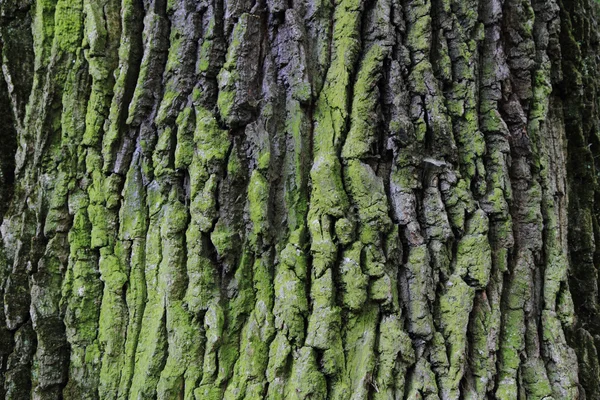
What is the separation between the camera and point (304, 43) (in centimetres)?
156

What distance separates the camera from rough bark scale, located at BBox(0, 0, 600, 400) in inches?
55.4

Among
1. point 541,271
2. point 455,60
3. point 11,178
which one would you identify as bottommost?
point 541,271

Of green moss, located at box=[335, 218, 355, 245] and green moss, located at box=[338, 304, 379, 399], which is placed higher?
green moss, located at box=[335, 218, 355, 245]

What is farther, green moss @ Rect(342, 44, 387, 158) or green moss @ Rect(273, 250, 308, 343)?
green moss @ Rect(342, 44, 387, 158)

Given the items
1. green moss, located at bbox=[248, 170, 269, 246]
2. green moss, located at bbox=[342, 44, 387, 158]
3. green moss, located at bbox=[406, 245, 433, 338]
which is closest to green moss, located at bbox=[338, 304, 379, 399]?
green moss, located at bbox=[406, 245, 433, 338]

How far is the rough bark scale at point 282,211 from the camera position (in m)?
1.41

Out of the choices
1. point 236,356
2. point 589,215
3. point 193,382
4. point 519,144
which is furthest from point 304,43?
point 589,215

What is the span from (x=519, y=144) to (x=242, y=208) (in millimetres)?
1048

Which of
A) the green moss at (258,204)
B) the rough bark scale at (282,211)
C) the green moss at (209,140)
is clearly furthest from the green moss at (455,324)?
the green moss at (209,140)

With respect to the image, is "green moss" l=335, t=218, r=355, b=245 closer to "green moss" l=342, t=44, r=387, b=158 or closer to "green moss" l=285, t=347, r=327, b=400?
"green moss" l=342, t=44, r=387, b=158

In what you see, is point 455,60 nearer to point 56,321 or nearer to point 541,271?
point 541,271

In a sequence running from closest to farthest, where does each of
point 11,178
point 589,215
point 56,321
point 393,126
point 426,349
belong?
point 426,349 < point 393,126 < point 56,321 < point 11,178 < point 589,215

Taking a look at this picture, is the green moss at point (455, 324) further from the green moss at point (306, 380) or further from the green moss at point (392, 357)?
the green moss at point (306, 380)

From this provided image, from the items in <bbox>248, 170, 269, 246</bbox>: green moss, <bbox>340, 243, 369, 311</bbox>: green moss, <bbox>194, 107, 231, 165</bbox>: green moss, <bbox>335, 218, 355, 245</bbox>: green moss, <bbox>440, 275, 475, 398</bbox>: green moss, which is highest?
<bbox>194, 107, 231, 165</bbox>: green moss
